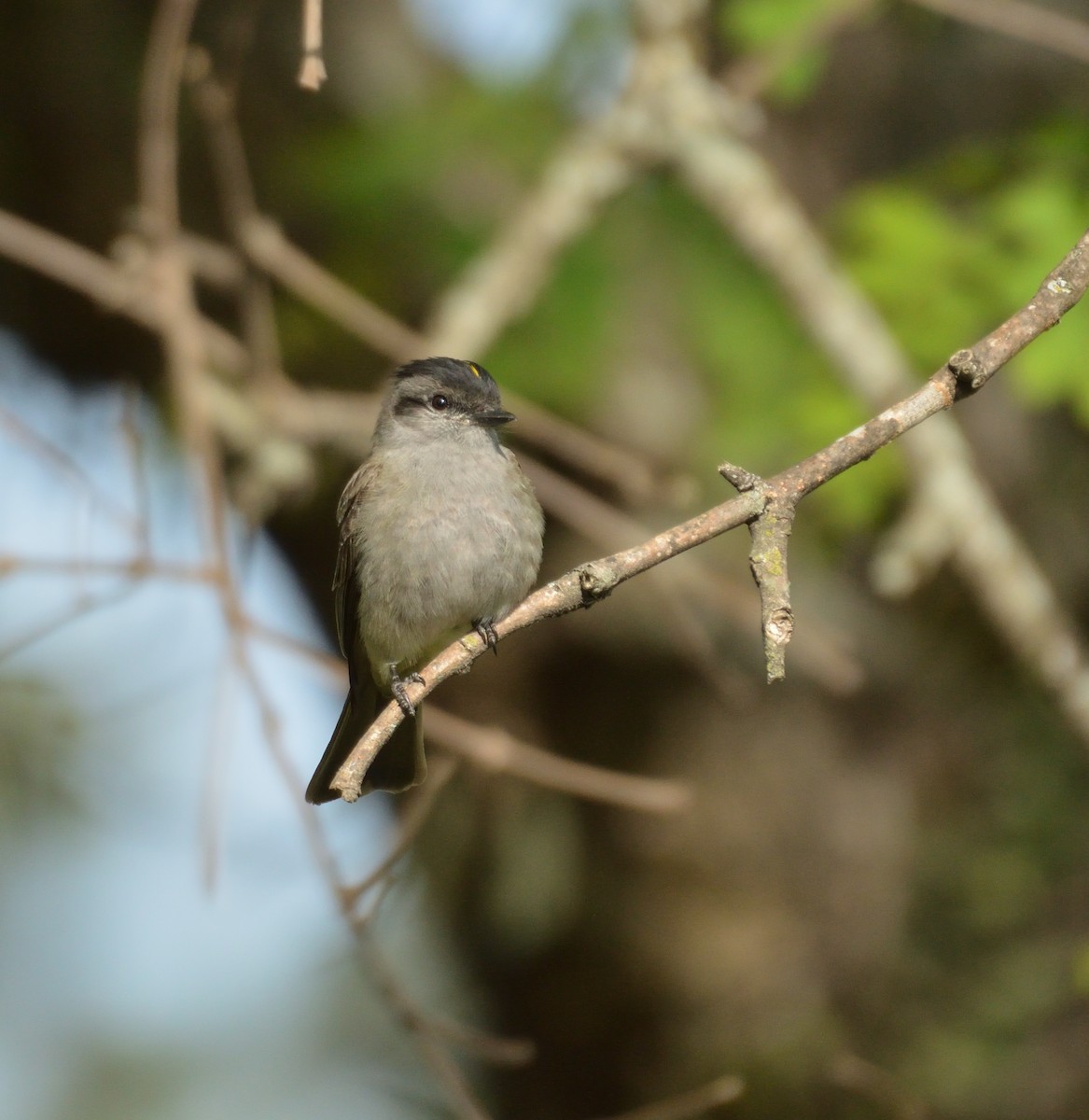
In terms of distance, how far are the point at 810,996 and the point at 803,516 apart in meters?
2.04

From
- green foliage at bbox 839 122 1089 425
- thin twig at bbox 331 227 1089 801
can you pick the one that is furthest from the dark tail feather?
green foliage at bbox 839 122 1089 425

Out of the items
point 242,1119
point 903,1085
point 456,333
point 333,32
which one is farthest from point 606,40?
point 242,1119

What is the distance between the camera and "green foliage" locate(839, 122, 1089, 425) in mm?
4383

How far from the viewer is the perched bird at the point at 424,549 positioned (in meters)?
3.92

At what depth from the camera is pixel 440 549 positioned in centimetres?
392

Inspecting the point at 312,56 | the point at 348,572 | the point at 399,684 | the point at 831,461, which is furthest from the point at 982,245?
the point at 312,56

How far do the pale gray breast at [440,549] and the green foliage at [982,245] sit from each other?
1.76 metres

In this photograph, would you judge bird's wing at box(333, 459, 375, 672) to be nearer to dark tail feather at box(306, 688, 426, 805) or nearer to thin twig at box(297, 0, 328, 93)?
dark tail feather at box(306, 688, 426, 805)

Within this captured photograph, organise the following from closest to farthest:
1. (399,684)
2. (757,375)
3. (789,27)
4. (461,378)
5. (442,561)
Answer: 1. (399,684)
2. (442,561)
3. (461,378)
4. (789,27)
5. (757,375)

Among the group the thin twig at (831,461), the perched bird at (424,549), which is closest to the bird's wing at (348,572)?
the perched bird at (424,549)

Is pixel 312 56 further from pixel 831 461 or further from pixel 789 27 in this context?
pixel 789 27

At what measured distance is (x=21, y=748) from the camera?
6629 millimetres

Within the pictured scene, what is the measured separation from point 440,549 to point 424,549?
0.05 metres

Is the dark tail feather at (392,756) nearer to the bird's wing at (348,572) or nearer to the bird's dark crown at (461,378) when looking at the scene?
the bird's wing at (348,572)
